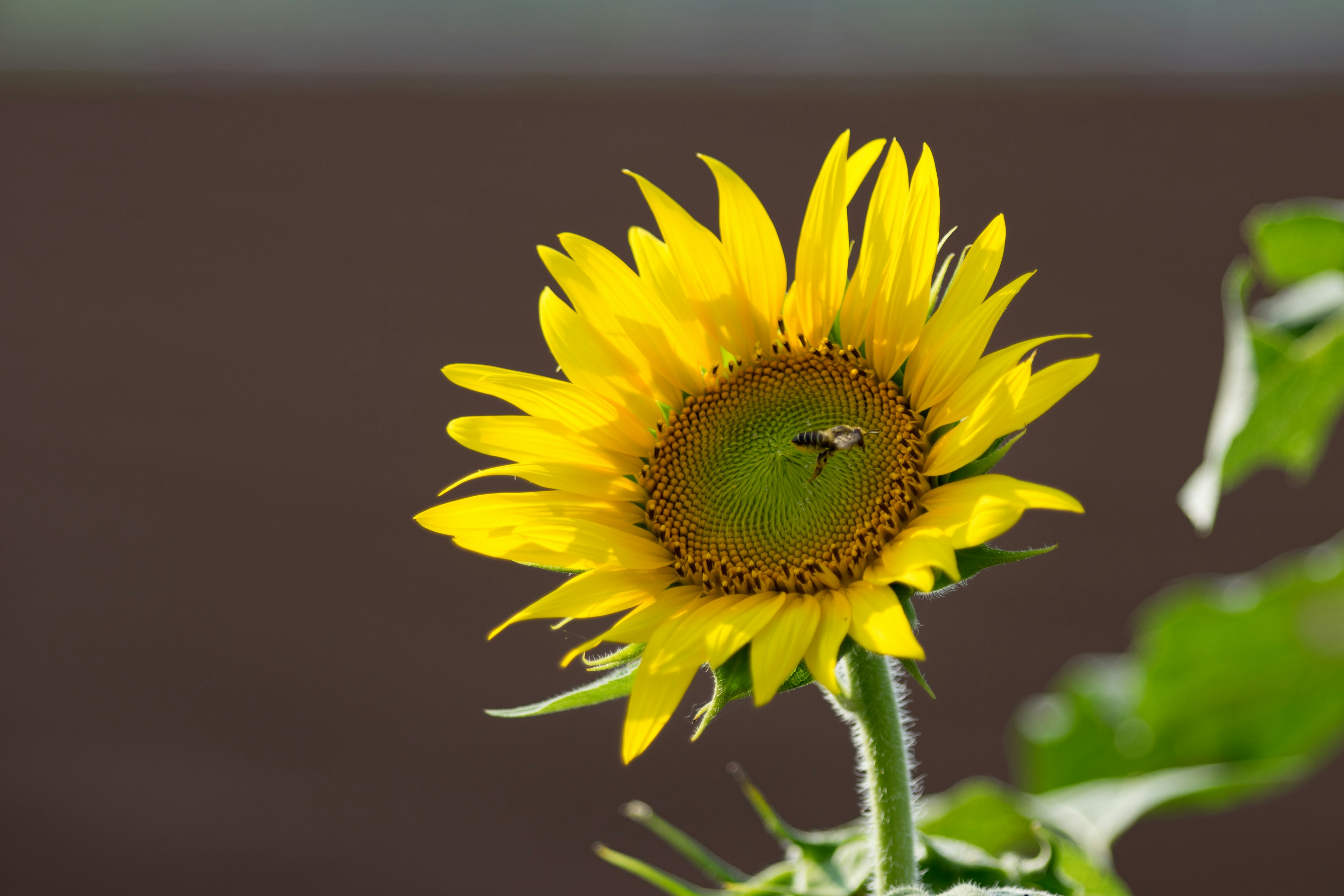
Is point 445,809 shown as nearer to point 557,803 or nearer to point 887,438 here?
point 557,803

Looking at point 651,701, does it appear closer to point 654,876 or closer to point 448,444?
point 654,876

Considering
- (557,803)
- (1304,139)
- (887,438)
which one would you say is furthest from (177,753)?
(1304,139)

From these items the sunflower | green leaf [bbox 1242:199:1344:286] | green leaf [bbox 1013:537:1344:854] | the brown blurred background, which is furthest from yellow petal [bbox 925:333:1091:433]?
the brown blurred background

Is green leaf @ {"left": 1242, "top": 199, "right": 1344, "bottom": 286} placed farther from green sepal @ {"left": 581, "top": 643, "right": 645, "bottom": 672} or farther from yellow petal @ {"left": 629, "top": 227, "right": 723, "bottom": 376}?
green sepal @ {"left": 581, "top": 643, "right": 645, "bottom": 672}

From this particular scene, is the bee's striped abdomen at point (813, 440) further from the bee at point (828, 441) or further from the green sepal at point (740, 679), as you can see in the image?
the green sepal at point (740, 679)

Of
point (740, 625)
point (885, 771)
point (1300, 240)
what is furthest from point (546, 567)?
point (1300, 240)

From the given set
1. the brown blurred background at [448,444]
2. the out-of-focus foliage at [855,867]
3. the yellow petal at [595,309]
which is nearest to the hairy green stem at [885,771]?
the out-of-focus foliage at [855,867]
